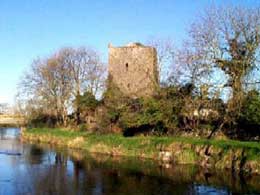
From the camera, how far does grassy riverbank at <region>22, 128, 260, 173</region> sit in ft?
82.1

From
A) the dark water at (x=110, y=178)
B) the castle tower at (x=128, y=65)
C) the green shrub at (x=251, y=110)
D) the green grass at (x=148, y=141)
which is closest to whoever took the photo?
the dark water at (x=110, y=178)

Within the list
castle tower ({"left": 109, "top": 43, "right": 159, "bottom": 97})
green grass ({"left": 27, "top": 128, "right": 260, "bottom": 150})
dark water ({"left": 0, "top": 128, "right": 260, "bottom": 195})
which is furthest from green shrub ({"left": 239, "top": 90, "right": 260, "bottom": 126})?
castle tower ({"left": 109, "top": 43, "right": 159, "bottom": 97})

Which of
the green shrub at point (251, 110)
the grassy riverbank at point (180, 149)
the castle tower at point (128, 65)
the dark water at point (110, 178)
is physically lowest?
the dark water at point (110, 178)

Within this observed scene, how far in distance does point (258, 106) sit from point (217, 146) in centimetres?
512

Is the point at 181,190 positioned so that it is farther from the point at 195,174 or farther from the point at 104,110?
the point at 104,110

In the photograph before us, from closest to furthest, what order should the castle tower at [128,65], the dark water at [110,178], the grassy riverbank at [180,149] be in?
the dark water at [110,178]
the grassy riverbank at [180,149]
the castle tower at [128,65]

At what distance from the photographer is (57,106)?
56.1 meters

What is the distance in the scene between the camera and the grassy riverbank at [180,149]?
25.0 m

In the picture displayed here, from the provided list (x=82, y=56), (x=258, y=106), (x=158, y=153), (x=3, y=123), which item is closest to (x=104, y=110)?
(x=158, y=153)

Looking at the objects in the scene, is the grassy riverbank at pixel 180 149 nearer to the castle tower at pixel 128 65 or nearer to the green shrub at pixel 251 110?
the green shrub at pixel 251 110

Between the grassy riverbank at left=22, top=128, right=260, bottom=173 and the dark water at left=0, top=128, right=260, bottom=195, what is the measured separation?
1229mm

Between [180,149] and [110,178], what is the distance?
291 inches

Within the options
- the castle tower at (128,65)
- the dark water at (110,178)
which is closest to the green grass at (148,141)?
the dark water at (110,178)

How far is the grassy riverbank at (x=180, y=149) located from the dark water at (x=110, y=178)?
1229 millimetres
